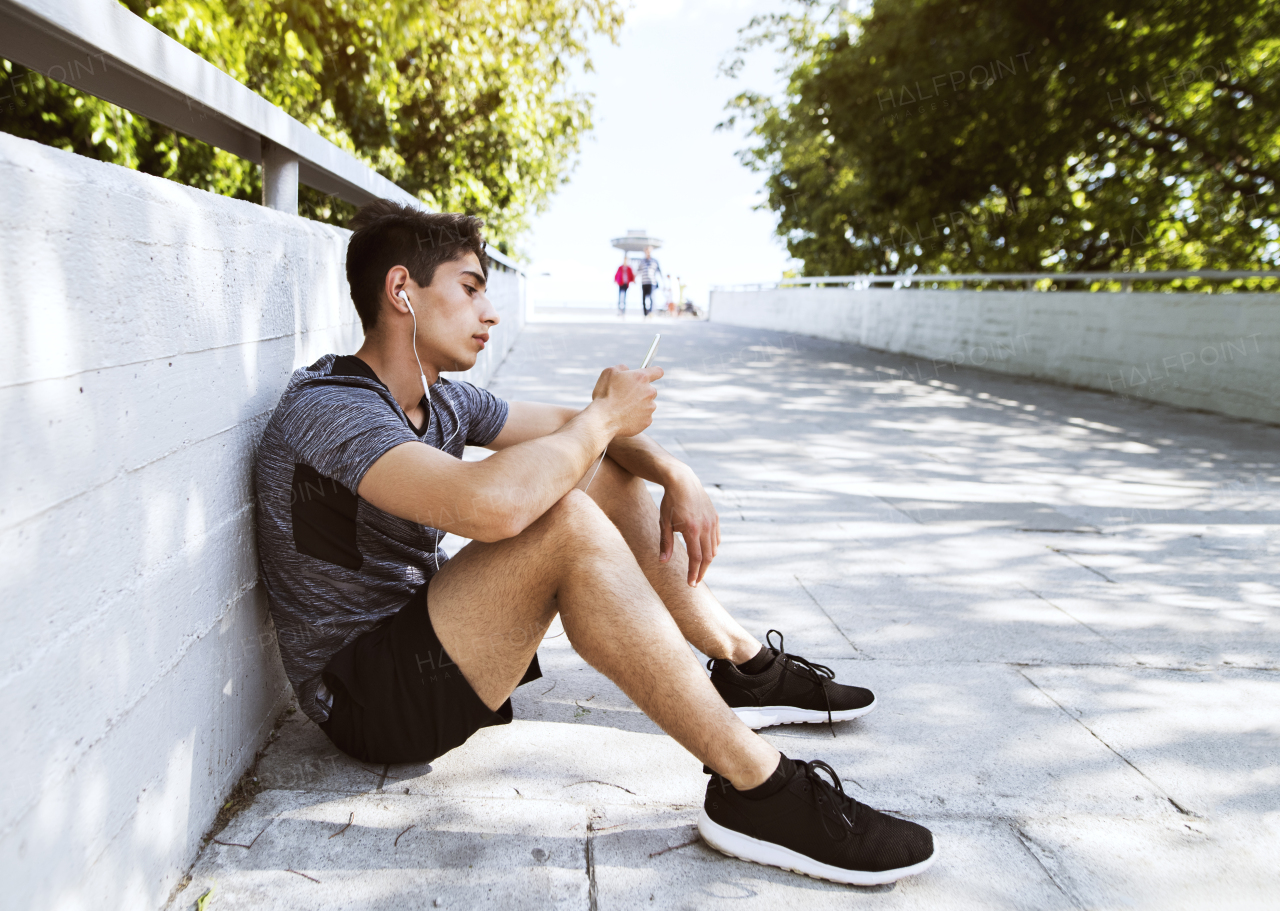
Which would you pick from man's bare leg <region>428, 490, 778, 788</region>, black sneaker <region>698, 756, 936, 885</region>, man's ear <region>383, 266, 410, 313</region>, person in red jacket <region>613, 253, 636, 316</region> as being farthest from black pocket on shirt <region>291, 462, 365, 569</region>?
person in red jacket <region>613, 253, 636, 316</region>

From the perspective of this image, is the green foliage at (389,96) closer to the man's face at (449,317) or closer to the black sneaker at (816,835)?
the man's face at (449,317)

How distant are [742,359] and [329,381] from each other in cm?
1100

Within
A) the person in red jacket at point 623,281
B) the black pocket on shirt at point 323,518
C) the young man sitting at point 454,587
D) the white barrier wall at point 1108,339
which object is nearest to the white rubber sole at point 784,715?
the young man sitting at point 454,587

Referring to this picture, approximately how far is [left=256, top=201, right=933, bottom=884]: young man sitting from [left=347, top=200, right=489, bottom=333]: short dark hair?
0.4 inches

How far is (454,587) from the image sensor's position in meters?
1.85

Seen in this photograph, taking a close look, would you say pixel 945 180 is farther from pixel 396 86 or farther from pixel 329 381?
pixel 329 381

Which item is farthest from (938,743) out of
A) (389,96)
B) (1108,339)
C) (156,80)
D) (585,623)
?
(1108,339)

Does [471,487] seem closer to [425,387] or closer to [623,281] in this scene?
[425,387]

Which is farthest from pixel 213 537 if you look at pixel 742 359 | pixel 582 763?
pixel 742 359

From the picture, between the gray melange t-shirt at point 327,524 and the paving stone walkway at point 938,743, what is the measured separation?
1.15 feet

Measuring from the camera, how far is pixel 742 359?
41.3 ft

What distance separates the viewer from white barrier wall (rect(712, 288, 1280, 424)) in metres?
7.82

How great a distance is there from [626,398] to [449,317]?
0.48 meters

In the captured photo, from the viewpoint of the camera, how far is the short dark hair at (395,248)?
218 centimetres
